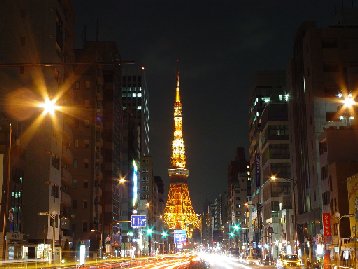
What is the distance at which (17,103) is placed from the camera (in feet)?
257

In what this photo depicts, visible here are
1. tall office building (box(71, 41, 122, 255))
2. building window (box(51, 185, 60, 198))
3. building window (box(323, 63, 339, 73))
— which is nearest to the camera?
building window (box(51, 185, 60, 198))

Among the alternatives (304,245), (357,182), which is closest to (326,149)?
(357,182)

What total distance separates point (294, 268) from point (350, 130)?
88.4 ft

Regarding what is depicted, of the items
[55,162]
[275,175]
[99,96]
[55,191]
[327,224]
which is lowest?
[327,224]

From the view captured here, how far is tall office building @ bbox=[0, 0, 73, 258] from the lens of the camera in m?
76.1

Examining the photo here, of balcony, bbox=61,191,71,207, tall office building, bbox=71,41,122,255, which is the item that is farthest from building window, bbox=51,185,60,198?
tall office building, bbox=71,41,122,255

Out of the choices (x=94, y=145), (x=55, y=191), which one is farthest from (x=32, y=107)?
(x=94, y=145)

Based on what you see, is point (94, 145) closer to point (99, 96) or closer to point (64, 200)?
point (99, 96)

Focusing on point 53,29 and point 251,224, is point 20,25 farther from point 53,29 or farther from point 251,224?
point 251,224

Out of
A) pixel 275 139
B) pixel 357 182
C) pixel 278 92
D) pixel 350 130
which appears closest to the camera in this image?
pixel 357 182

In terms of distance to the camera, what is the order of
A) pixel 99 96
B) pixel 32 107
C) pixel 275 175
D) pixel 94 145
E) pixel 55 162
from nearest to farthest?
1. pixel 32 107
2. pixel 55 162
3. pixel 94 145
4. pixel 99 96
5. pixel 275 175

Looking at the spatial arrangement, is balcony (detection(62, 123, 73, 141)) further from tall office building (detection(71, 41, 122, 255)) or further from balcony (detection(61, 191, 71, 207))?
tall office building (detection(71, 41, 122, 255))

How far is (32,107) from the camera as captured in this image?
78.7 m

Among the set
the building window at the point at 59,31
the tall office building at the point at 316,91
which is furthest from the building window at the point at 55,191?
the tall office building at the point at 316,91
